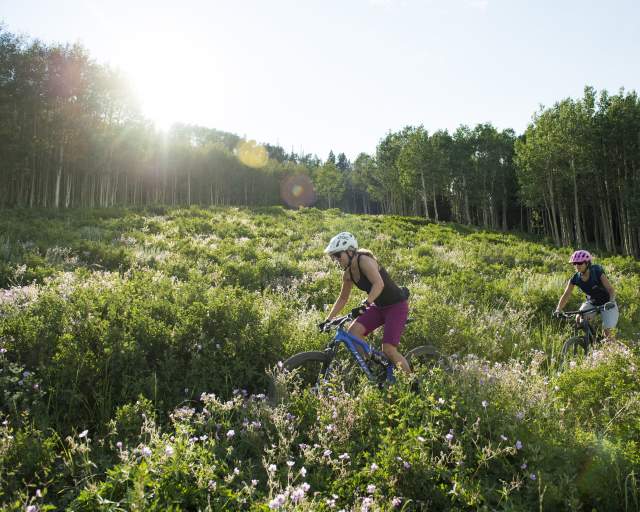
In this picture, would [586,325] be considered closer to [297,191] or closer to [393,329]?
[393,329]

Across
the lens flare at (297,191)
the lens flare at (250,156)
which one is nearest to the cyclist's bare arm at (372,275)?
the lens flare at (250,156)

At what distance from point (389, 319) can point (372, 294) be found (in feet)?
2.08

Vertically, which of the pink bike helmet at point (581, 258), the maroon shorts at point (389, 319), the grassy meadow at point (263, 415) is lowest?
the grassy meadow at point (263, 415)

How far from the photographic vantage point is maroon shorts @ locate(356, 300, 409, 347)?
573 cm

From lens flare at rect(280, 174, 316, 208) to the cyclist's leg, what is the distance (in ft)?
266

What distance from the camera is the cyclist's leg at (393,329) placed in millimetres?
5633

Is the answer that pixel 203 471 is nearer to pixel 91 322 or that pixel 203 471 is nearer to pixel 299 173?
pixel 91 322

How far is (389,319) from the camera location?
5.81m

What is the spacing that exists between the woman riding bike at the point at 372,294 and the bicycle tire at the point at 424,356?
1.57 ft

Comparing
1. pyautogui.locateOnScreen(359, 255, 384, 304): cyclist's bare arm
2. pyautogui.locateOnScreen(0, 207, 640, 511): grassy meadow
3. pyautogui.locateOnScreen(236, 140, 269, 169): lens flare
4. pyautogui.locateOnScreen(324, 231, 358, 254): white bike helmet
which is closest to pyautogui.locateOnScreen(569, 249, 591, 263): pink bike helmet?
pyautogui.locateOnScreen(0, 207, 640, 511): grassy meadow

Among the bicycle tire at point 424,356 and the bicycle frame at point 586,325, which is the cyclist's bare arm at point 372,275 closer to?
the bicycle tire at point 424,356

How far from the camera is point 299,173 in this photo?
91438mm

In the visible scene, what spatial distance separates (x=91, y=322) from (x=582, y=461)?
602cm

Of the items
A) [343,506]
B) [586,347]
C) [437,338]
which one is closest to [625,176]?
[586,347]
